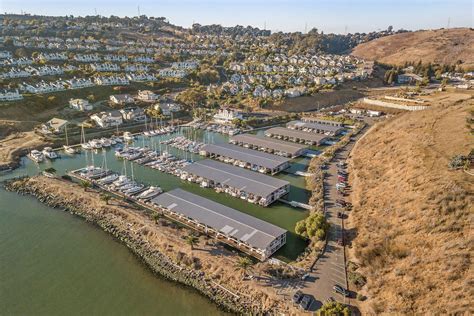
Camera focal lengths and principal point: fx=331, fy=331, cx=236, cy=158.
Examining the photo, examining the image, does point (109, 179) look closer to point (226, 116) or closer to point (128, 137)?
point (128, 137)

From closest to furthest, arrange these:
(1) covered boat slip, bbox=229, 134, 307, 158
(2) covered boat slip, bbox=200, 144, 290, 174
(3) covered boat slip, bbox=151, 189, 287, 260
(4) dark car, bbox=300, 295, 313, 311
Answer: (4) dark car, bbox=300, 295, 313, 311, (3) covered boat slip, bbox=151, 189, 287, 260, (2) covered boat slip, bbox=200, 144, 290, 174, (1) covered boat slip, bbox=229, 134, 307, 158

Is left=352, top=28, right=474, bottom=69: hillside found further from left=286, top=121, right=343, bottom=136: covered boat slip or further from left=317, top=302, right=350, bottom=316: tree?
left=317, top=302, right=350, bottom=316: tree

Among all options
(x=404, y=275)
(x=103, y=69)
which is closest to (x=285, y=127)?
(x=404, y=275)

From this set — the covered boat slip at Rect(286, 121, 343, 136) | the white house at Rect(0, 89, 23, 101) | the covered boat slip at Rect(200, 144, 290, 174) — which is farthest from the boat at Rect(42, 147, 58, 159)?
the covered boat slip at Rect(286, 121, 343, 136)

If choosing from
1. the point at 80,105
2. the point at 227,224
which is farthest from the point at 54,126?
the point at 227,224

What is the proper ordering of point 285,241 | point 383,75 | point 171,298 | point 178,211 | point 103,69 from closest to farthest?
point 171,298 < point 285,241 < point 178,211 < point 103,69 < point 383,75

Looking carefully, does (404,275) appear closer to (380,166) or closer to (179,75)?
(380,166)
